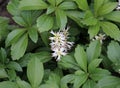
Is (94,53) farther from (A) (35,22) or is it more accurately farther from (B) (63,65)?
(A) (35,22)

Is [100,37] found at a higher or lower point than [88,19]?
lower

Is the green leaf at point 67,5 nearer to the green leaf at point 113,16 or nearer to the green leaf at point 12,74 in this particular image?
the green leaf at point 113,16

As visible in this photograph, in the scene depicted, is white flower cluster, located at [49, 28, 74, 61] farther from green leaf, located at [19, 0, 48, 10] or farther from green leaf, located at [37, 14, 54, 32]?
green leaf, located at [19, 0, 48, 10]

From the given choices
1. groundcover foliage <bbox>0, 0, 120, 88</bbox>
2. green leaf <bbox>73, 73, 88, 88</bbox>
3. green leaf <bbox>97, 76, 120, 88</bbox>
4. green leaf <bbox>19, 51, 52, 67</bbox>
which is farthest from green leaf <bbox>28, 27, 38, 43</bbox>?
green leaf <bbox>97, 76, 120, 88</bbox>

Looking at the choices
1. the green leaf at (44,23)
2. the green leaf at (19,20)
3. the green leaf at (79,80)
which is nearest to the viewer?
the green leaf at (79,80)

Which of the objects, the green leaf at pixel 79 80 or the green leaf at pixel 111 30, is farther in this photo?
the green leaf at pixel 111 30

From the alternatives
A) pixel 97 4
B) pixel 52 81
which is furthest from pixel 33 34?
pixel 97 4

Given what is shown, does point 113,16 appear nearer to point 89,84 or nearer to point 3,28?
point 89,84

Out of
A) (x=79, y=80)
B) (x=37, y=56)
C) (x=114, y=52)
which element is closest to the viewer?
(x=79, y=80)

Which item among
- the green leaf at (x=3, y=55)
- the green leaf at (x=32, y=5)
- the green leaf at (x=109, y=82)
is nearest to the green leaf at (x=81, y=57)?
the green leaf at (x=109, y=82)
